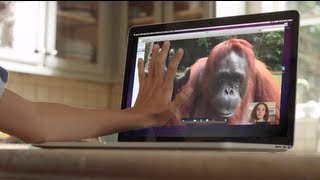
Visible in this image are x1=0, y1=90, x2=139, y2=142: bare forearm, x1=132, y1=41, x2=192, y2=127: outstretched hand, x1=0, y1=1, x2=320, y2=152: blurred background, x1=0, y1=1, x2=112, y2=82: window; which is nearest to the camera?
x1=0, y1=90, x2=139, y2=142: bare forearm

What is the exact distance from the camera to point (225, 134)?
3.38ft

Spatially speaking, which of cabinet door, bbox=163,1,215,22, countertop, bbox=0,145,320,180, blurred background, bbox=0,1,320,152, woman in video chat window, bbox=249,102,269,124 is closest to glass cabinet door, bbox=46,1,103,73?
blurred background, bbox=0,1,320,152

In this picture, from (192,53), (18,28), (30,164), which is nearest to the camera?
(30,164)

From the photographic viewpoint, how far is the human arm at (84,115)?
0.71 metres

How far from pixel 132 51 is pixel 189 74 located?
18 cm

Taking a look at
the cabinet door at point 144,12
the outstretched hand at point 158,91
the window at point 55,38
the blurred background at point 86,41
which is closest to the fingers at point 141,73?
the outstretched hand at point 158,91

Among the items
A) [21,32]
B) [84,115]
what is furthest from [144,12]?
[84,115]

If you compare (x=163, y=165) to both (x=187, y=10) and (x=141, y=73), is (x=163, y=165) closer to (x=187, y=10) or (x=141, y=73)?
(x=141, y=73)

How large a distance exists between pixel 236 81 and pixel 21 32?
170 centimetres

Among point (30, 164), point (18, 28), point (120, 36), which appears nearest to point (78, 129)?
point (30, 164)

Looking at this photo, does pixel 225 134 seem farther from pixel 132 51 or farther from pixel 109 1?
pixel 109 1

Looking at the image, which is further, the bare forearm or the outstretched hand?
the outstretched hand

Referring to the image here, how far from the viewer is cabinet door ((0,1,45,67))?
2463mm

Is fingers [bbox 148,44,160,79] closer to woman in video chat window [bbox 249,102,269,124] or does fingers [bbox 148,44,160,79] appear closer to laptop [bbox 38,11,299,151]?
laptop [bbox 38,11,299,151]
